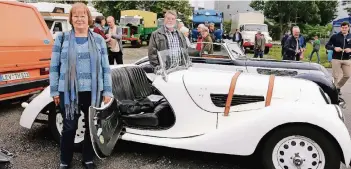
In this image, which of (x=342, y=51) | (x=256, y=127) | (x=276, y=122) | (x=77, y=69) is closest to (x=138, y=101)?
(x=77, y=69)

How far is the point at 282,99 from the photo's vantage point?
3.59 metres

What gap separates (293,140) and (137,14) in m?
27.7

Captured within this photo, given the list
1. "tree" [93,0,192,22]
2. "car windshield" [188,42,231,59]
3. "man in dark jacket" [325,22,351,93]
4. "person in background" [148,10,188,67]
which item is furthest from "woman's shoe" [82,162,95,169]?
"tree" [93,0,192,22]

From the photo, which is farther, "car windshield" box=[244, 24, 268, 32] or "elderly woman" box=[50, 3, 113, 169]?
"car windshield" box=[244, 24, 268, 32]

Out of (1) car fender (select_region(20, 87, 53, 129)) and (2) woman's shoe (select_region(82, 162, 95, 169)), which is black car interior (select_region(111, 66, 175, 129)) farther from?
(1) car fender (select_region(20, 87, 53, 129))

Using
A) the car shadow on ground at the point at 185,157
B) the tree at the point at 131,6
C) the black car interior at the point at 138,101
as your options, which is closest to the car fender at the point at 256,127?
the black car interior at the point at 138,101

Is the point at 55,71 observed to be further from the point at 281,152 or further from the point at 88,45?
the point at 281,152

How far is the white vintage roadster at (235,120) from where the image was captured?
332 centimetres

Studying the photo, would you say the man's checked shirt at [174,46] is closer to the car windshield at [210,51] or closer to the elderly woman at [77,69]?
the elderly woman at [77,69]

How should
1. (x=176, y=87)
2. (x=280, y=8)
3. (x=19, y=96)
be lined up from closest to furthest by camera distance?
(x=176, y=87) < (x=19, y=96) < (x=280, y=8)

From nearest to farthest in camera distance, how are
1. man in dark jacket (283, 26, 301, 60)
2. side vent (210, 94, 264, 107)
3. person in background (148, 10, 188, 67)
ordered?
1. side vent (210, 94, 264, 107)
2. person in background (148, 10, 188, 67)
3. man in dark jacket (283, 26, 301, 60)

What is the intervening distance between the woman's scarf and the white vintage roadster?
0.70 ft

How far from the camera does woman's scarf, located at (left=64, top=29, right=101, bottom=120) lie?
3.31m

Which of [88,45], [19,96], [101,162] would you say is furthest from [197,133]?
[19,96]
